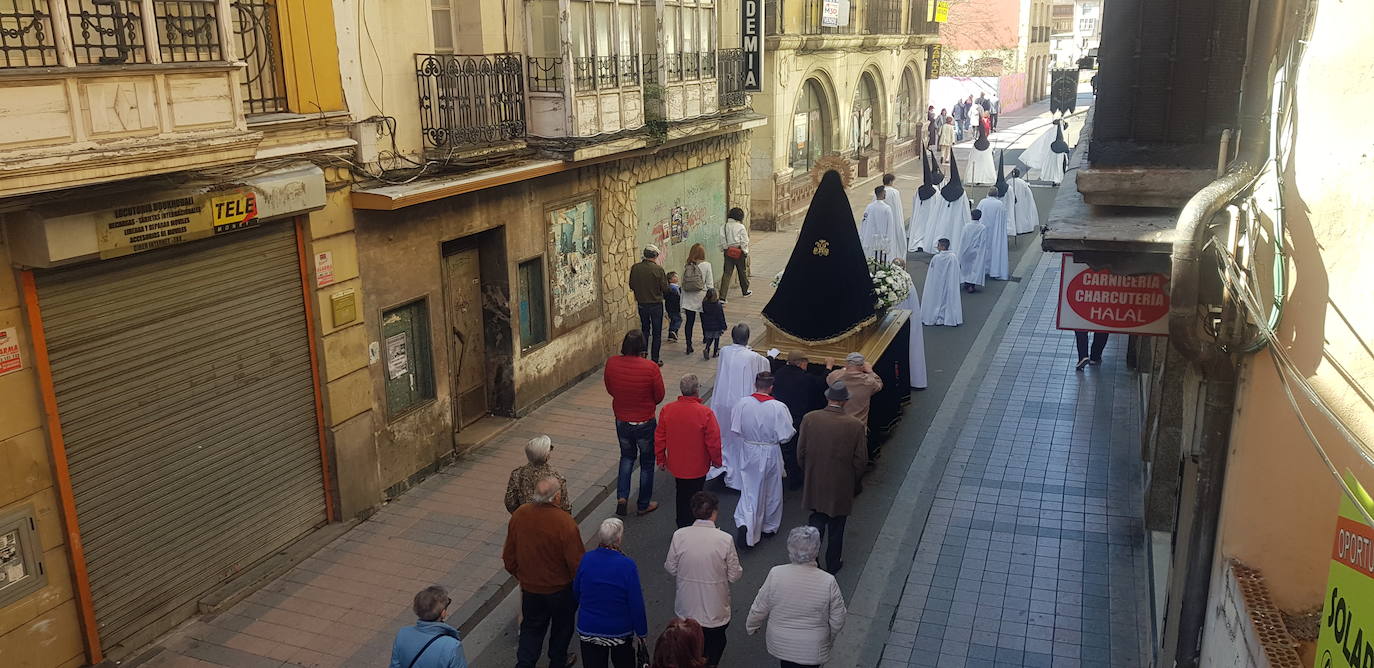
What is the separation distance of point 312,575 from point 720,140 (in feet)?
40.7

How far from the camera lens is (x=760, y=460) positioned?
31.5ft

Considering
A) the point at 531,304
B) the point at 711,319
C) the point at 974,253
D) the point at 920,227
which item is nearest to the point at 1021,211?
the point at 920,227

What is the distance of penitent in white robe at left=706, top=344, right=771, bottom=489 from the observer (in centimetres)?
1062

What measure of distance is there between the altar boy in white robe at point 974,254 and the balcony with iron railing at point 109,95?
14346mm

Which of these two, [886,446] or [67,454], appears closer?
[67,454]

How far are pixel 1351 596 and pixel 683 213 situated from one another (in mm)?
15310

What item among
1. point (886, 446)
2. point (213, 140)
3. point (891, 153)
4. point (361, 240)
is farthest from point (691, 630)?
point (891, 153)

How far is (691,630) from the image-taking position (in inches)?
218

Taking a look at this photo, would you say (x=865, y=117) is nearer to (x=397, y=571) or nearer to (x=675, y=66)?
→ (x=675, y=66)

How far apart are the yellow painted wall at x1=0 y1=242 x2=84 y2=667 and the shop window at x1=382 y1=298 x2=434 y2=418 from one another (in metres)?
3.70

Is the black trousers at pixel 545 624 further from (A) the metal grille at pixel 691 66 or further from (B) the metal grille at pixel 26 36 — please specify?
(A) the metal grille at pixel 691 66

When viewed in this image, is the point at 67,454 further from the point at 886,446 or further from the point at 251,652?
the point at 886,446

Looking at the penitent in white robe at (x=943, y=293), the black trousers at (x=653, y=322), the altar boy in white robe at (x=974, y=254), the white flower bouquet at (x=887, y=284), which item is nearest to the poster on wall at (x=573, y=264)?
the black trousers at (x=653, y=322)

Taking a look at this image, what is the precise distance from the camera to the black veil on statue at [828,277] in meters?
11.1
